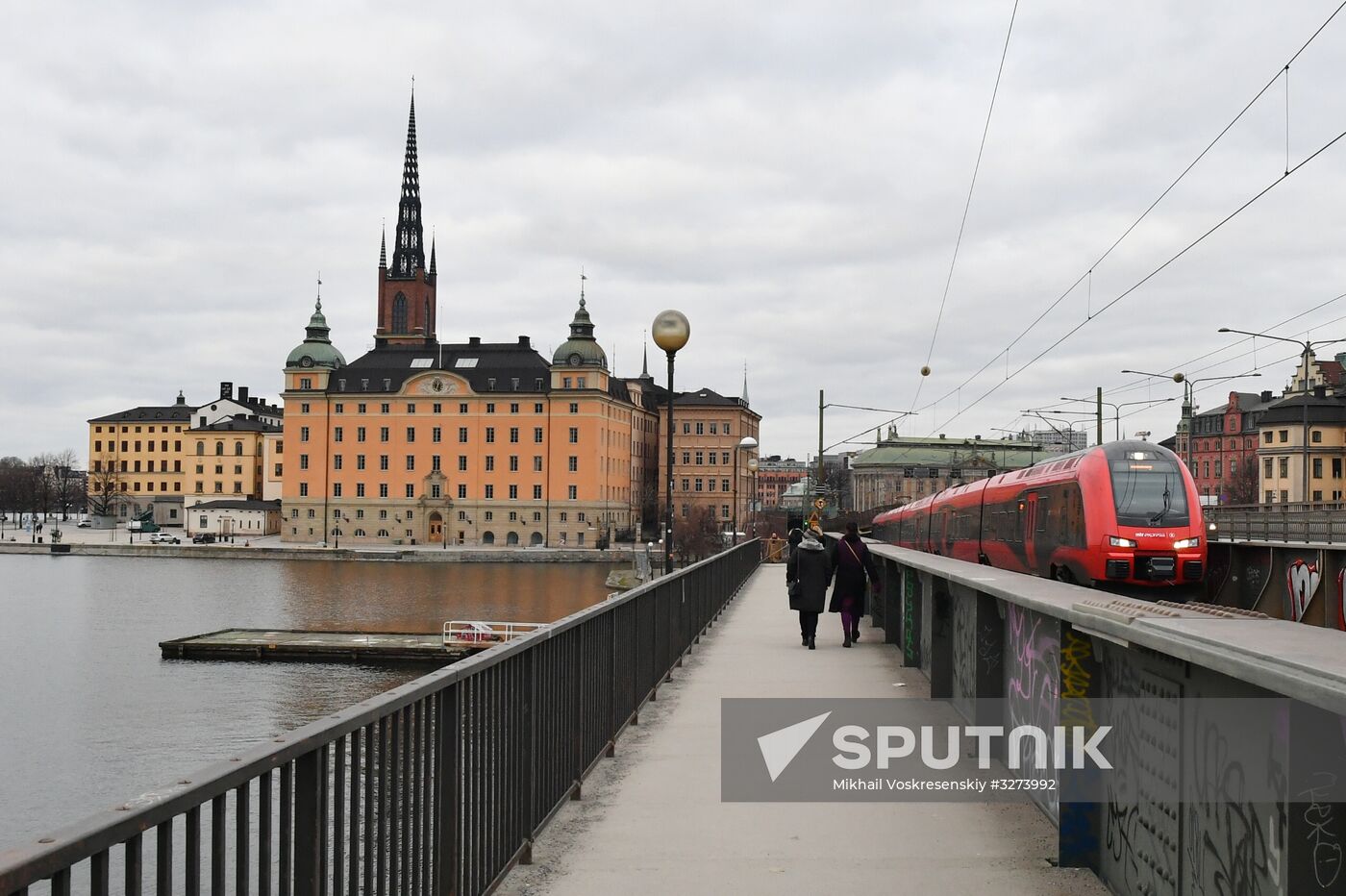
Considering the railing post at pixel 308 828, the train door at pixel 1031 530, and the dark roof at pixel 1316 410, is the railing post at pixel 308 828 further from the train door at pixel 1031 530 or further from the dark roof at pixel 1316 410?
the dark roof at pixel 1316 410

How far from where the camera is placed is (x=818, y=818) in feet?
23.7

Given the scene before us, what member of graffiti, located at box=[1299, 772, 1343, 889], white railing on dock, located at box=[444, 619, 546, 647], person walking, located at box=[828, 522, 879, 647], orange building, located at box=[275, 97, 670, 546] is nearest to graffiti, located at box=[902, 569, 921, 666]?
person walking, located at box=[828, 522, 879, 647]

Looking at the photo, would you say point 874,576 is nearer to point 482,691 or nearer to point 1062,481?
point 1062,481

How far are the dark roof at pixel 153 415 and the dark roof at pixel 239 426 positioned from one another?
15.0 meters

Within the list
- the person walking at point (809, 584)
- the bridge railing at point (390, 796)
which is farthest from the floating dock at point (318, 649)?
the bridge railing at point (390, 796)

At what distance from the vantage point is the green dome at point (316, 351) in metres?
132

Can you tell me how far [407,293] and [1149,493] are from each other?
139 metres

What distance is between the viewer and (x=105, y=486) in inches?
6624

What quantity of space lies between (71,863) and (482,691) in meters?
3.21

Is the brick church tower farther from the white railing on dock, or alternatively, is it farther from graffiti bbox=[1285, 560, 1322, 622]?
graffiti bbox=[1285, 560, 1322, 622]

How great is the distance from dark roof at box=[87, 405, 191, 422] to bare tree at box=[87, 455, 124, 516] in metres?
5.67

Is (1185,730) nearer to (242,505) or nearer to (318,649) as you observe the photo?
(318,649)

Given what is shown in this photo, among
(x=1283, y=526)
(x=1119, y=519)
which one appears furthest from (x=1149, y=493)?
(x=1283, y=526)

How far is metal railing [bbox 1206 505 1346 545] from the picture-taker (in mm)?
32094
